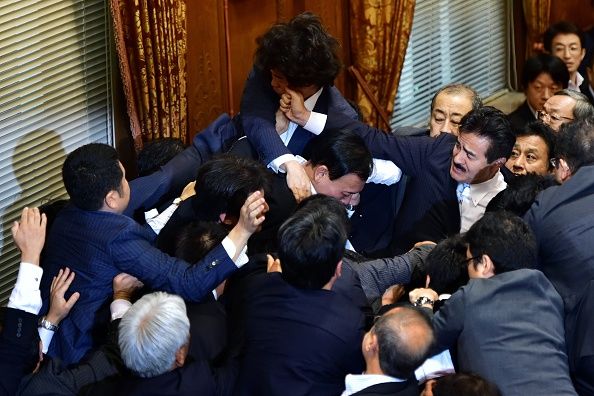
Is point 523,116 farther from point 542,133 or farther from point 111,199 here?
point 111,199

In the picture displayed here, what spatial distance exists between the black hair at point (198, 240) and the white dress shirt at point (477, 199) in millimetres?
1109

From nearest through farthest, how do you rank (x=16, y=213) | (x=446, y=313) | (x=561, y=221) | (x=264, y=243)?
(x=446, y=313)
(x=561, y=221)
(x=264, y=243)
(x=16, y=213)

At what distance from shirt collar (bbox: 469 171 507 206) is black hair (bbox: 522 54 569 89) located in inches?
80.6

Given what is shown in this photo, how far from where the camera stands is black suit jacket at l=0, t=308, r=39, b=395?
3250 millimetres

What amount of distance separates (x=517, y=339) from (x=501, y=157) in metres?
1.14

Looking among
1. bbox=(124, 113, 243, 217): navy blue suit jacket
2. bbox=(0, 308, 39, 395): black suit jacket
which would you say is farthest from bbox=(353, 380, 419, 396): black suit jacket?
bbox=(124, 113, 243, 217): navy blue suit jacket

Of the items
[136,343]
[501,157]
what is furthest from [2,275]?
[501,157]

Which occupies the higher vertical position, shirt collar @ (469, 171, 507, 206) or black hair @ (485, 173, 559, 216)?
black hair @ (485, 173, 559, 216)

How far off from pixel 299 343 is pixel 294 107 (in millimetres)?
1361

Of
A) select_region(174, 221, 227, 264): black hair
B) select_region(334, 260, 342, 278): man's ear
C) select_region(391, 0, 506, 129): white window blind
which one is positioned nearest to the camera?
select_region(334, 260, 342, 278): man's ear

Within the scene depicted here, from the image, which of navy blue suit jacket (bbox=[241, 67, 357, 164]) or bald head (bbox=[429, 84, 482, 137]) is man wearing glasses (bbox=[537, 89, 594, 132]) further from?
navy blue suit jacket (bbox=[241, 67, 357, 164])

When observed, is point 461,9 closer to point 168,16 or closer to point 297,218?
point 168,16

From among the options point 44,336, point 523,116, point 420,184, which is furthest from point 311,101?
point 523,116

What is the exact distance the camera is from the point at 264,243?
4.00 meters
